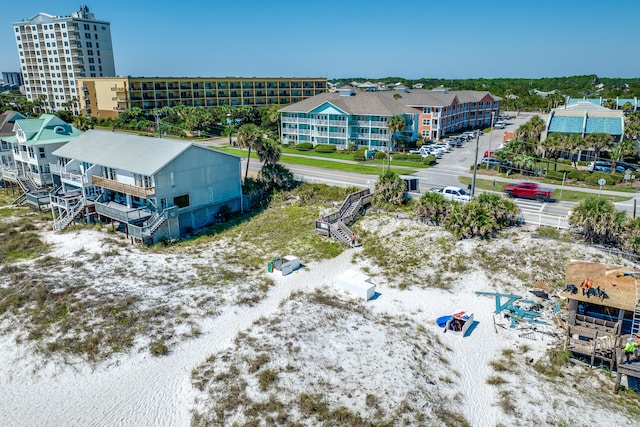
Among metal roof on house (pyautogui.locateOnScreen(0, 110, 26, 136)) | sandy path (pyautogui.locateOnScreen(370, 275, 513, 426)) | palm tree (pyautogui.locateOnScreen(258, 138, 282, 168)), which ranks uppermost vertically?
metal roof on house (pyautogui.locateOnScreen(0, 110, 26, 136))

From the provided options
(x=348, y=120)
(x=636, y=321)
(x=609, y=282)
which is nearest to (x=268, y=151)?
(x=348, y=120)

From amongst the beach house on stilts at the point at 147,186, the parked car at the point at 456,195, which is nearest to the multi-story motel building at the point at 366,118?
the parked car at the point at 456,195

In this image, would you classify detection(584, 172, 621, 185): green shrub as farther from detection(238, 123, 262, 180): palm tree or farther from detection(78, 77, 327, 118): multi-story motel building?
detection(78, 77, 327, 118): multi-story motel building

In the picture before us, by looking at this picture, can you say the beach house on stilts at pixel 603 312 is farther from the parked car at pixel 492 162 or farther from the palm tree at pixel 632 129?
the palm tree at pixel 632 129

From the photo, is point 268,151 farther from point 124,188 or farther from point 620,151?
point 620,151

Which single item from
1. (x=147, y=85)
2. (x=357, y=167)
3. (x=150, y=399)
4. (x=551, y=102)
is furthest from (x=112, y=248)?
(x=551, y=102)

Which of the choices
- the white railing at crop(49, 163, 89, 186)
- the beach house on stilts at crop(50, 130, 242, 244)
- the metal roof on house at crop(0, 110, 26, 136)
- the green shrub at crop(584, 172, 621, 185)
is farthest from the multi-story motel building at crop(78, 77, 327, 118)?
the green shrub at crop(584, 172, 621, 185)
